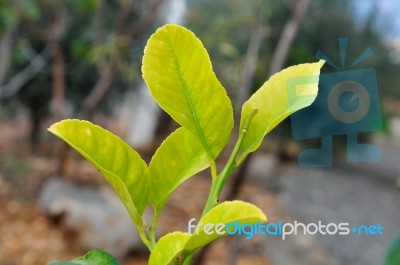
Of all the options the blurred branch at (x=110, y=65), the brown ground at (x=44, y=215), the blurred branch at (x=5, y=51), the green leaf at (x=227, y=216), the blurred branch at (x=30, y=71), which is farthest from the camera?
the blurred branch at (x=30, y=71)

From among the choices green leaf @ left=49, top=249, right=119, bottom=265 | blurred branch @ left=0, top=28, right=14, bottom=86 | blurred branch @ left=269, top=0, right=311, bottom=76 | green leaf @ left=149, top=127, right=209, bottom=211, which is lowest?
blurred branch @ left=0, top=28, right=14, bottom=86

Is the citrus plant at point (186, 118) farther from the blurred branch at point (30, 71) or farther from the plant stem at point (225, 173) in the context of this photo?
the blurred branch at point (30, 71)

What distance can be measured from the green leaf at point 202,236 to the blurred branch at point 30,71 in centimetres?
327

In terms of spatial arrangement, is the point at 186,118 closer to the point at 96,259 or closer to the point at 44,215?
the point at 96,259

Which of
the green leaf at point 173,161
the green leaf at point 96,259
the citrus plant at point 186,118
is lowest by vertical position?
the green leaf at point 96,259

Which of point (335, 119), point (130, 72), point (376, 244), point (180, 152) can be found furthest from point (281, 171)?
point (180, 152)

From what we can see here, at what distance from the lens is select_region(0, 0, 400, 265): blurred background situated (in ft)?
8.29

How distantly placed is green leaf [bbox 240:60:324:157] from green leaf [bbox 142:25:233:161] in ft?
0.04

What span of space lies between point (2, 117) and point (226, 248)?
229 centimetres

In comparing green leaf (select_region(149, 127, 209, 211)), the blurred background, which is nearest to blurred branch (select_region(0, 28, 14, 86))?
the blurred background

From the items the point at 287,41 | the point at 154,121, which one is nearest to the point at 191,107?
the point at 287,41

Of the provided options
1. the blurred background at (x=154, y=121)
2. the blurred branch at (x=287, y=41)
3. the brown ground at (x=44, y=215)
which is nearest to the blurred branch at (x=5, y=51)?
the blurred background at (x=154, y=121)

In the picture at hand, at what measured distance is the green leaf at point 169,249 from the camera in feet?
0.95

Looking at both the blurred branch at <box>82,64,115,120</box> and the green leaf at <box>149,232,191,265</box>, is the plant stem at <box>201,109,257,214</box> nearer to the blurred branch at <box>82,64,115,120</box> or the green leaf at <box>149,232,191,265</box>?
the green leaf at <box>149,232,191,265</box>
